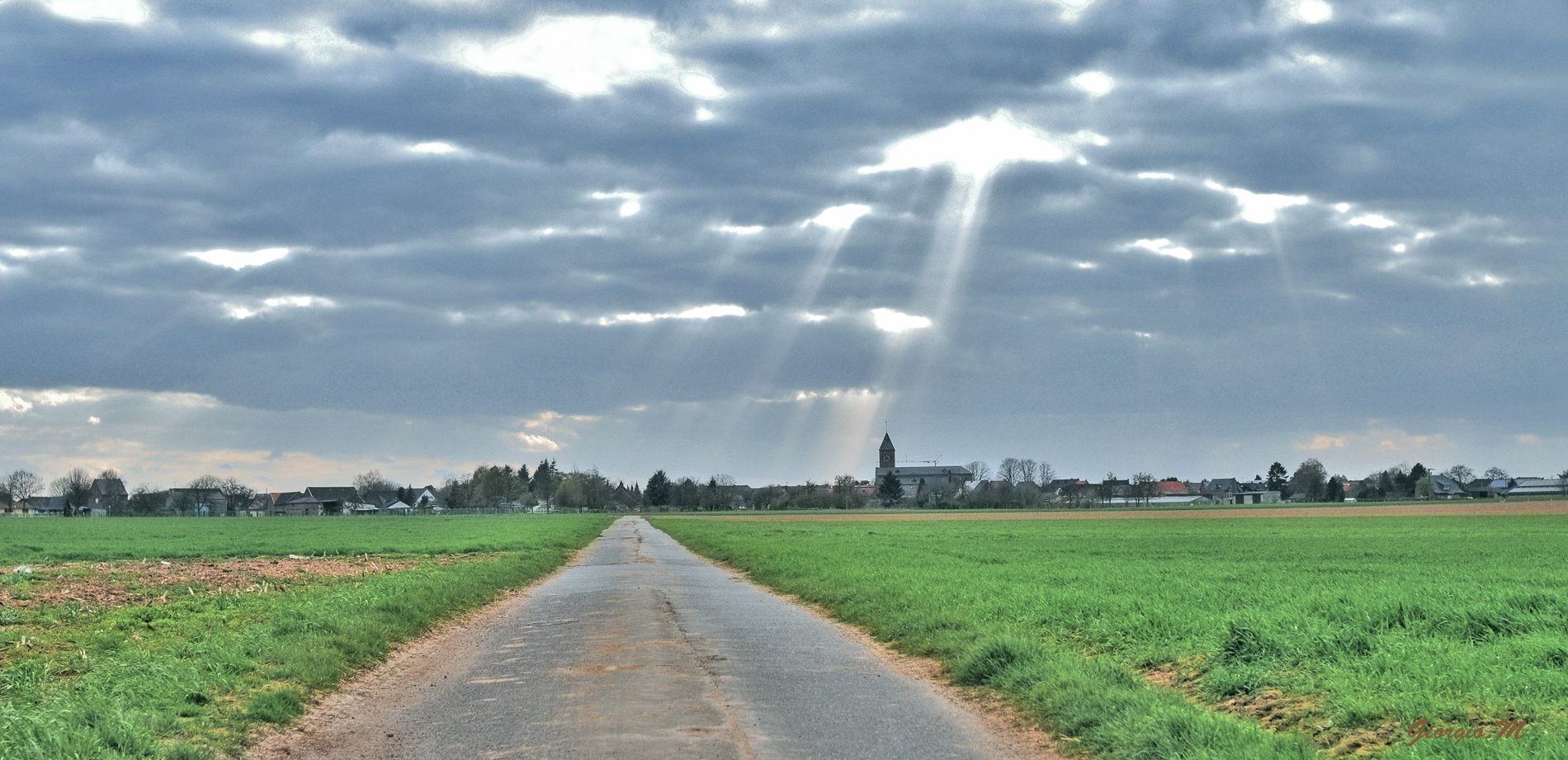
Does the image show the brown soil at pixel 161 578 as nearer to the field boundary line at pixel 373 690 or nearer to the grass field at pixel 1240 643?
the field boundary line at pixel 373 690

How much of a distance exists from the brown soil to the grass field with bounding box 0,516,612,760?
0.26 ft

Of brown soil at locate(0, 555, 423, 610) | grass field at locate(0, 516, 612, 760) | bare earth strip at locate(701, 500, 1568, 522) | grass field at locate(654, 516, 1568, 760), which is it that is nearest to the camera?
grass field at locate(654, 516, 1568, 760)

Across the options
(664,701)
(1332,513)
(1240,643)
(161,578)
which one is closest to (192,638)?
(664,701)

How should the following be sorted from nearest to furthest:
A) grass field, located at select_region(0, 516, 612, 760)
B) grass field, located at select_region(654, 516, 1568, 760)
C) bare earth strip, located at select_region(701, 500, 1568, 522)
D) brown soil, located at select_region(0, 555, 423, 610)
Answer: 1. grass field, located at select_region(654, 516, 1568, 760)
2. grass field, located at select_region(0, 516, 612, 760)
3. brown soil, located at select_region(0, 555, 423, 610)
4. bare earth strip, located at select_region(701, 500, 1568, 522)

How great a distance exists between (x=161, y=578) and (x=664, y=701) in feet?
85.8

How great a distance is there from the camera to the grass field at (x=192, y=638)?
9.87 m

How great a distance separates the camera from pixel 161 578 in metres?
31.0

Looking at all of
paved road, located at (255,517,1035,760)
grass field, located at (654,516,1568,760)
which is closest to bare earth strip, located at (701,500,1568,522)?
grass field, located at (654,516,1568,760)

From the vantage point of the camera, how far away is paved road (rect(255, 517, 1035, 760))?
9.27 m

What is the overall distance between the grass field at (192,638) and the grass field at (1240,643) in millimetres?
8135

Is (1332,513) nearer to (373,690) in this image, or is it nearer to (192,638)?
(192,638)

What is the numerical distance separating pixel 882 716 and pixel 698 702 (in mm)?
1901

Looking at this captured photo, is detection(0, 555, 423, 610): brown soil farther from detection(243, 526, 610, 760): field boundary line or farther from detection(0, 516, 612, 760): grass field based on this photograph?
detection(243, 526, 610, 760): field boundary line

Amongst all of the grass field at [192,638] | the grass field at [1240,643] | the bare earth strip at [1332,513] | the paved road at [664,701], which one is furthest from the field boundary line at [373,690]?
the bare earth strip at [1332,513]
